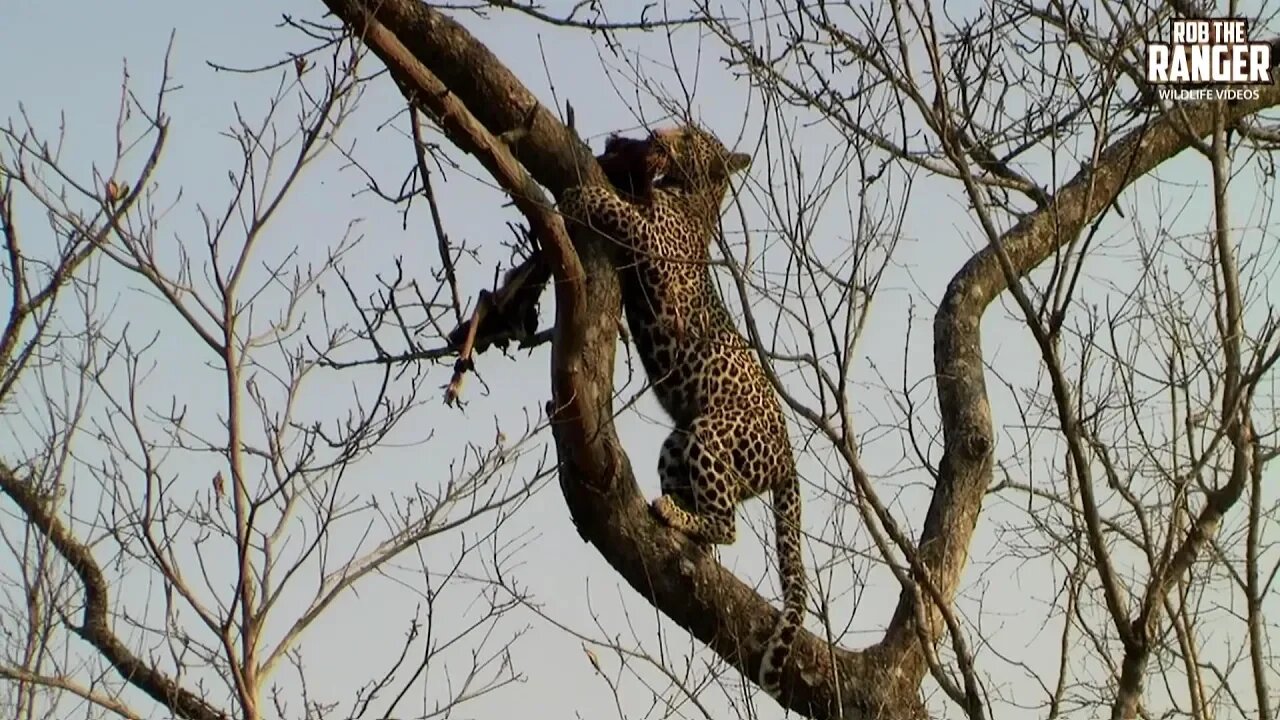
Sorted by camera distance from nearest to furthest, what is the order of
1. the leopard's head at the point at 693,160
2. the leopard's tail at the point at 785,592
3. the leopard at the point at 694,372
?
the leopard's head at the point at 693,160, the leopard's tail at the point at 785,592, the leopard at the point at 694,372

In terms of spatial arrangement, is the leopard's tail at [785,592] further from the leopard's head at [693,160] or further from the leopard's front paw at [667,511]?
the leopard's head at [693,160]

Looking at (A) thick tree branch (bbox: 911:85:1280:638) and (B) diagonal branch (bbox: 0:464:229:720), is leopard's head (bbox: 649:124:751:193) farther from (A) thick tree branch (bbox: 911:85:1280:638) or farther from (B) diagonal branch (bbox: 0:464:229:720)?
(B) diagonal branch (bbox: 0:464:229:720)

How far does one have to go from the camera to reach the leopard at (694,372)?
235 inches

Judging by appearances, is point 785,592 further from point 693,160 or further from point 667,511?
point 693,160

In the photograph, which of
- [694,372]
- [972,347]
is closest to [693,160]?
[694,372]

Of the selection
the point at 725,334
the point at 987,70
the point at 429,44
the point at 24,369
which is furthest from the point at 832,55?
the point at 24,369

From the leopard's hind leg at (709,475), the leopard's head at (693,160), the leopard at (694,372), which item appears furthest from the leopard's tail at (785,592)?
the leopard's head at (693,160)

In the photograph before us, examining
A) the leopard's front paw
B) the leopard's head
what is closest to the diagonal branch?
the leopard's front paw

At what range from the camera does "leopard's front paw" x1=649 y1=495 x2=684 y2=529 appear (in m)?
5.67

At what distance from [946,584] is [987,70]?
1.82 metres

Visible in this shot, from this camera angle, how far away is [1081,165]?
205 inches

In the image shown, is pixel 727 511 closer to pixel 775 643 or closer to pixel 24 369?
pixel 775 643

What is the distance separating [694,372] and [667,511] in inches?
31.0

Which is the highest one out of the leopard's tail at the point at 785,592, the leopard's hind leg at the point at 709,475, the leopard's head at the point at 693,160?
the leopard's head at the point at 693,160
